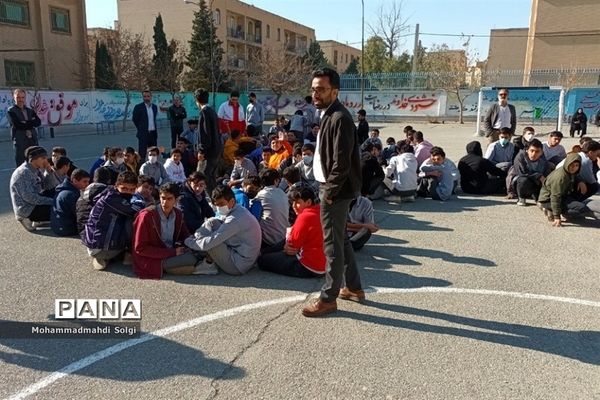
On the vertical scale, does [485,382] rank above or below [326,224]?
below

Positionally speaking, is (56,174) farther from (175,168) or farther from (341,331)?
(341,331)

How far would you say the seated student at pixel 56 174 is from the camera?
6.53m

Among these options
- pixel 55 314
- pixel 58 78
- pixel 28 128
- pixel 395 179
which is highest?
pixel 58 78

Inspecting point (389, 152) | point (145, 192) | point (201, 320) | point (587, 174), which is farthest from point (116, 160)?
point (587, 174)

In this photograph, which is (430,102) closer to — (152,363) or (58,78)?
(58,78)

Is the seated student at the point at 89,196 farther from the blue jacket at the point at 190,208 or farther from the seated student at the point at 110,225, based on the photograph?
the blue jacket at the point at 190,208

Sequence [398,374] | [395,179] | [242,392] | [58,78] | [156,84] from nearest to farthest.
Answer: [242,392] < [398,374] < [395,179] < [58,78] < [156,84]

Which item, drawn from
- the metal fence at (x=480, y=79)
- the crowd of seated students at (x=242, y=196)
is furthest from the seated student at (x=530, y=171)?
the metal fence at (x=480, y=79)

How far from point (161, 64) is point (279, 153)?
95.4 ft

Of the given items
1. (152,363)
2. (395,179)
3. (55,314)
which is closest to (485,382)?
(152,363)

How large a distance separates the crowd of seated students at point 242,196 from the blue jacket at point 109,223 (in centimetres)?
1

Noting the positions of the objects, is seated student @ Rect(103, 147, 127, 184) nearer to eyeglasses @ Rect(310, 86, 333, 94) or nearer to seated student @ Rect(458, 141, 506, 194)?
eyeglasses @ Rect(310, 86, 333, 94)

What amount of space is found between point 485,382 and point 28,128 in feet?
29.7

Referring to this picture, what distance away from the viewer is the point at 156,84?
33.8 metres
